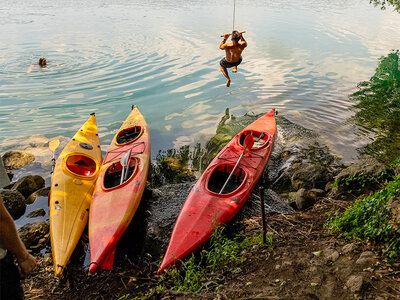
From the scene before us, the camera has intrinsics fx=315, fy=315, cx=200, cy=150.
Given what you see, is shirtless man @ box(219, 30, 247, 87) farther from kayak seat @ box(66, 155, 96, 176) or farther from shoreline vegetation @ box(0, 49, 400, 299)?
kayak seat @ box(66, 155, 96, 176)

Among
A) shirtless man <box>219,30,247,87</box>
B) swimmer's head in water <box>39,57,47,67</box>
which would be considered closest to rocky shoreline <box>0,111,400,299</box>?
shirtless man <box>219,30,247,87</box>

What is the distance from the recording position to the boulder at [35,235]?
209 inches

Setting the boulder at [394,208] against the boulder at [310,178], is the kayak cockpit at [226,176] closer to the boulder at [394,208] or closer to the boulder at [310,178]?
the boulder at [310,178]

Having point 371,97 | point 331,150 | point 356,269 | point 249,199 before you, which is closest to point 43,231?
point 249,199

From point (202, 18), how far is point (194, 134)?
16.5 meters

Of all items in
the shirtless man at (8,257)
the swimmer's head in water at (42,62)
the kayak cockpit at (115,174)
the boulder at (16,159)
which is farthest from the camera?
the swimmer's head in water at (42,62)

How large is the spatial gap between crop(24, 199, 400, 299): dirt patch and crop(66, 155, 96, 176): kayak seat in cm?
233

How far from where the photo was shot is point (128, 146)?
24.0 feet

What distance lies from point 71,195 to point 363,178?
5.06 metres

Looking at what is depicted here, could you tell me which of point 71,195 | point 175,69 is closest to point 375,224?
point 71,195

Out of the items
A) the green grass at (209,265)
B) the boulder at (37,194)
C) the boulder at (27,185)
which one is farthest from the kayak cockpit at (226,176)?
the boulder at (27,185)

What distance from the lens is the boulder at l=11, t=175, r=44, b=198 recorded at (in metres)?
6.86

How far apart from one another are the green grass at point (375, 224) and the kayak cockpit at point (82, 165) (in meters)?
5.06

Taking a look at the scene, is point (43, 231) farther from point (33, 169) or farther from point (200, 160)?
point (200, 160)
